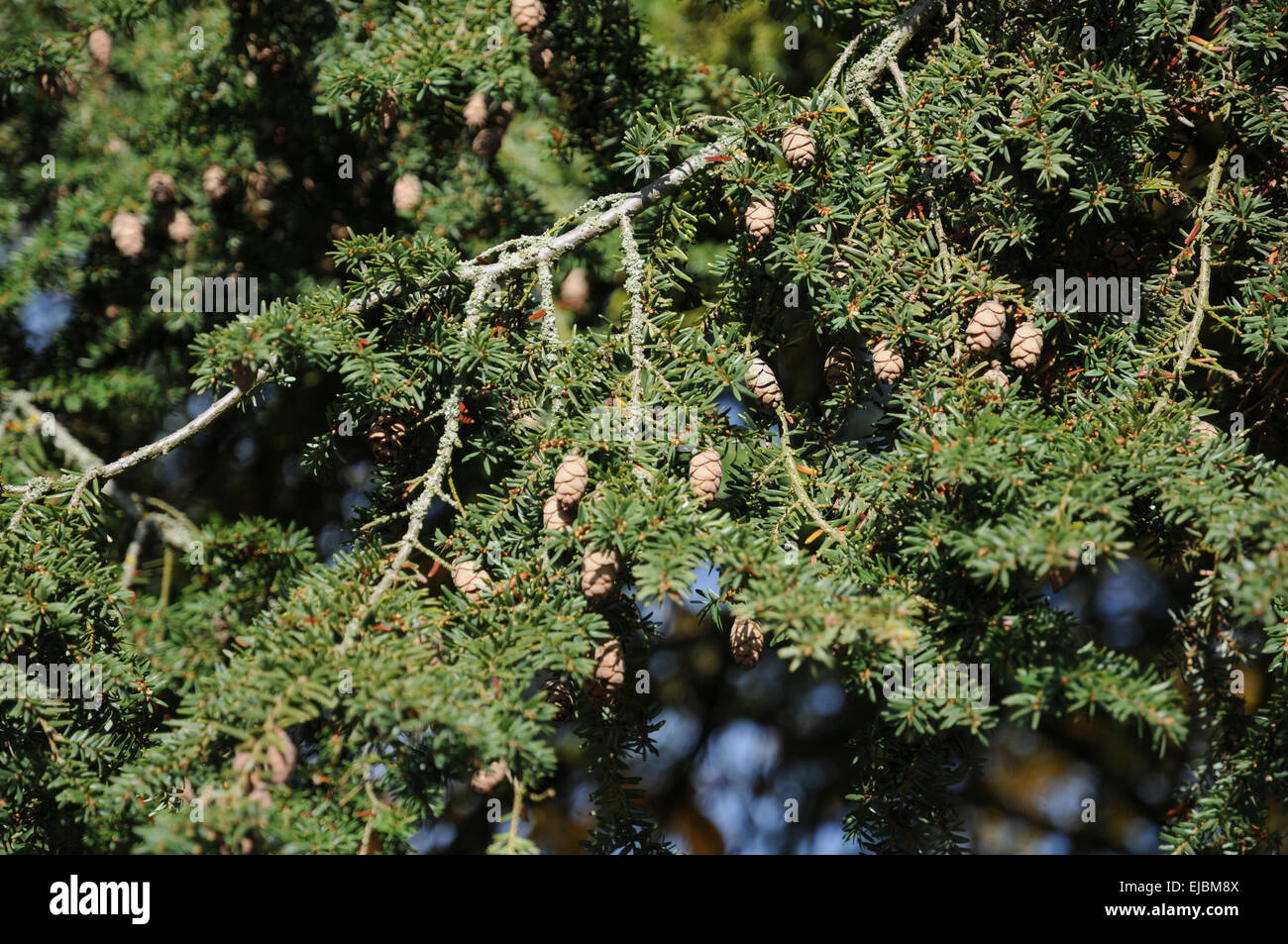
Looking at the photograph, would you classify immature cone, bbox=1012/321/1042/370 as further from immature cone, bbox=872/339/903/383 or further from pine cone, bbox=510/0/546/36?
pine cone, bbox=510/0/546/36

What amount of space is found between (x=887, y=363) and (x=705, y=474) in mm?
323

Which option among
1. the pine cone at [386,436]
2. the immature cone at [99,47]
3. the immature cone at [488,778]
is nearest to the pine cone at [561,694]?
the immature cone at [488,778]

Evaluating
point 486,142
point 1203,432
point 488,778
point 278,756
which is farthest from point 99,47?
point 1203,432

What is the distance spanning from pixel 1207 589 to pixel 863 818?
599mm

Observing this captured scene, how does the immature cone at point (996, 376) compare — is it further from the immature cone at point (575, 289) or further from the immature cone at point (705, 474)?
the immature cone at point (575, 289)

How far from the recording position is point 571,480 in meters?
1.22

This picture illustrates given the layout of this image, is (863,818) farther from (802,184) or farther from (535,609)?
(802,184)

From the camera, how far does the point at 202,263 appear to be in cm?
252

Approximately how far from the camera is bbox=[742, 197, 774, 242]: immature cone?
1.38 meters

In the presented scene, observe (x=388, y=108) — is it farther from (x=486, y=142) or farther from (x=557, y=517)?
(x=557, y=517)

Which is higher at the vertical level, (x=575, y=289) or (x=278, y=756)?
(x=575, y=289)

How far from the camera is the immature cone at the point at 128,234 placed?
2.37 meters

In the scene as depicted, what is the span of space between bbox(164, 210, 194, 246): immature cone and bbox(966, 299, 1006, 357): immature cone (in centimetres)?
208
